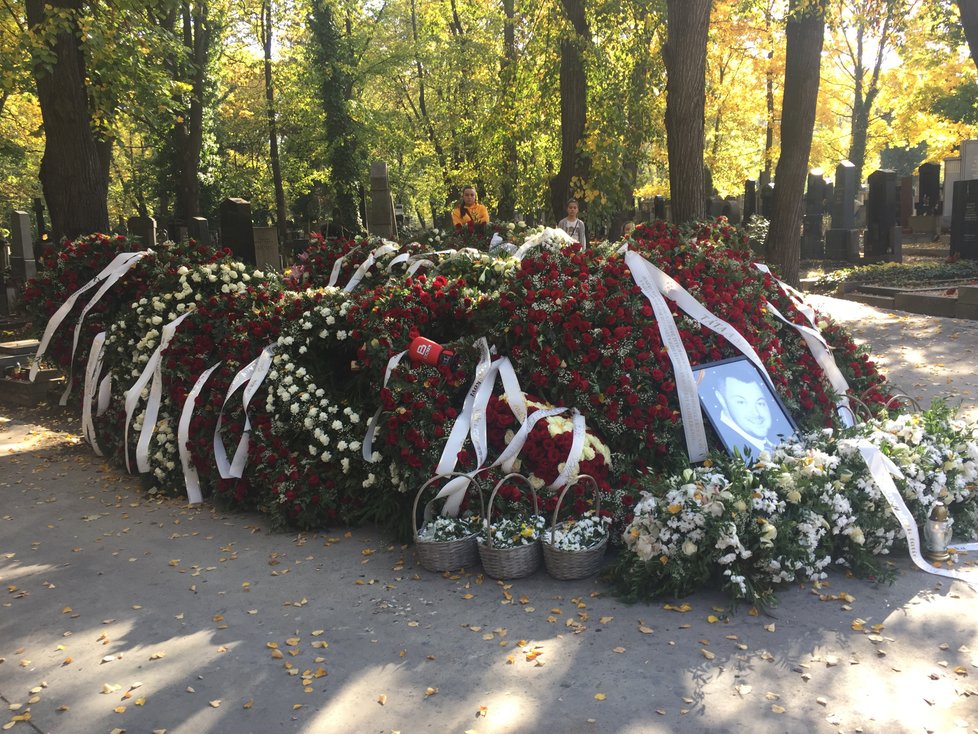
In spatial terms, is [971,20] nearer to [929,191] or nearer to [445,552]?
[445,552]

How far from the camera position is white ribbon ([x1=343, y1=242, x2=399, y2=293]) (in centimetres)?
735

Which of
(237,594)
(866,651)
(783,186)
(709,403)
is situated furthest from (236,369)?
(783,186)

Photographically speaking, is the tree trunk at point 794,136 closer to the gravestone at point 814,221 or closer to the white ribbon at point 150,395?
the gravestone at point 814,221

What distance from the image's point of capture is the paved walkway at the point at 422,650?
11.3ft

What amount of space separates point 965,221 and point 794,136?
5.86 metres

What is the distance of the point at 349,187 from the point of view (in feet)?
105

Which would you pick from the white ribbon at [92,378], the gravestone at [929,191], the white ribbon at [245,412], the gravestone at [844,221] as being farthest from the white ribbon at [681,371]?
the gravestone at [929,191]

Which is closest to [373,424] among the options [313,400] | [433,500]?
[313,400]

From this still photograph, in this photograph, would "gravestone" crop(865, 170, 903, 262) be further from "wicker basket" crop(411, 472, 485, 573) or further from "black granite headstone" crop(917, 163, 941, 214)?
"wicker basket" crop(411, 472, 485, 573)

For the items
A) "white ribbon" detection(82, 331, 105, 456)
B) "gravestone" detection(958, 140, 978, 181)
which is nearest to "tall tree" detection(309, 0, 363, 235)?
"gravestone" detection(958, 140, 978, 181)

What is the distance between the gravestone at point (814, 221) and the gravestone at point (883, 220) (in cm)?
174

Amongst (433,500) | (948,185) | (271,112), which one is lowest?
(433,500)

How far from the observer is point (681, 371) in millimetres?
5289

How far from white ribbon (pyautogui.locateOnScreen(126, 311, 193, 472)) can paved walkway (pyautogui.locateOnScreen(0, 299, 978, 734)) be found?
1218 millimetres
